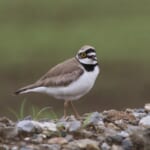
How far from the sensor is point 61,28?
101ft

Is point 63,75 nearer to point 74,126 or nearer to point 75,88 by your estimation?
point 75,88

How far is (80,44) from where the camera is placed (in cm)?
2722

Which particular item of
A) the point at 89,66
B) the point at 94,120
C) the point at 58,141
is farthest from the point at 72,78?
the point at 58,141

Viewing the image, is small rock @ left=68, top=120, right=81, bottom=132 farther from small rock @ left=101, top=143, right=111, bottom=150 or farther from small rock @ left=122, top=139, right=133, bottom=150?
small rock @ left=122, top=139, right=133, bottom=150

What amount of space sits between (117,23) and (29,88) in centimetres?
2087

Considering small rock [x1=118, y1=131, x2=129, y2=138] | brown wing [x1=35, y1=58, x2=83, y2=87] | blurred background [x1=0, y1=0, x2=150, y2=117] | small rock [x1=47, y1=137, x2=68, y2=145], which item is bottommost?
small rock [x1=47, y1=137, x2=68, y2=145]

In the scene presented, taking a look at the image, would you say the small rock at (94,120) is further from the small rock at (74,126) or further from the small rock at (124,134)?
the small rock at (124,134)

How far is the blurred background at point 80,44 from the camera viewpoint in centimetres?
2080

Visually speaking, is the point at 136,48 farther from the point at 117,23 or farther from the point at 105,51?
the point at 117,23

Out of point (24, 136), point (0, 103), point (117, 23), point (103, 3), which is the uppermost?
point (103, 3)

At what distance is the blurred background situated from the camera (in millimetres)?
20797

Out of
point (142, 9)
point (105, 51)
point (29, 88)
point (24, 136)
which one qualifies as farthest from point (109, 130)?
point (142, 9)

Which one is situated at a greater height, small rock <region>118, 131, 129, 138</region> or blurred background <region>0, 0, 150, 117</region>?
blurred background <region>0, 0, 150, 117</region>

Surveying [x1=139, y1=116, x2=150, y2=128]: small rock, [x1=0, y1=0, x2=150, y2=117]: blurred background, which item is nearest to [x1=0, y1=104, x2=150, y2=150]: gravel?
[x1=139, y1=116, x2=150, y2=128]: small rock
